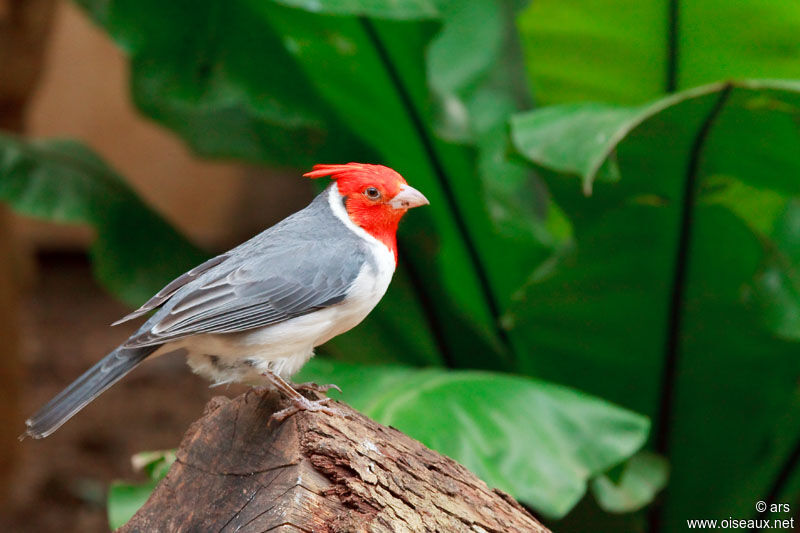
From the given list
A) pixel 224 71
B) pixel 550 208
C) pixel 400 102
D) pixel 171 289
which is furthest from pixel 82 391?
pixel 550 208

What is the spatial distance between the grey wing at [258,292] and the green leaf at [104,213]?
5.70 feet

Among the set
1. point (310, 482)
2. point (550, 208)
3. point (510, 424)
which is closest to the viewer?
point (310, 482)

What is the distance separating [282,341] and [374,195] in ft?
1.49

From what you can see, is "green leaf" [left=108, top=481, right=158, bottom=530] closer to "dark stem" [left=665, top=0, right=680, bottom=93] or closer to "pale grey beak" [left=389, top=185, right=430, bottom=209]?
"pale grey beak" [left=389, top=185, right=430, bottom=209]

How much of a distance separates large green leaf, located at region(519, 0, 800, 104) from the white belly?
1.67 m

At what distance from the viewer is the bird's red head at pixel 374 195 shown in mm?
2279

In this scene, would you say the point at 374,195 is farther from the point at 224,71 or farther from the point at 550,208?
the point at 550,208

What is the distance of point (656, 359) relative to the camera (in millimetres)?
3496

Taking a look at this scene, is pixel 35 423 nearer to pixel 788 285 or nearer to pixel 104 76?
pixel 788 285

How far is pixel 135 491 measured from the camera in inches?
→ 115

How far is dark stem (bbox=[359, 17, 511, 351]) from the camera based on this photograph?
361 centimetres

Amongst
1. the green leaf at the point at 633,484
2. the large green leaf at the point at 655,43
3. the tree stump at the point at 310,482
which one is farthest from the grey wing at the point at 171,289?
the large green leaf at the point at 655,43

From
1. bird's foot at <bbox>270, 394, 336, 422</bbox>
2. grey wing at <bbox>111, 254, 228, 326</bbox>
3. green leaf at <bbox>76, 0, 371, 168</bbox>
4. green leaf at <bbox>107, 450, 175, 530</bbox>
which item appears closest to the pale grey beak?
grey wing at <bbox>111, 254, 228, 326</bbox>

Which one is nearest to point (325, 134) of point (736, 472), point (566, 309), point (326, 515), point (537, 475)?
point (566, 309)
